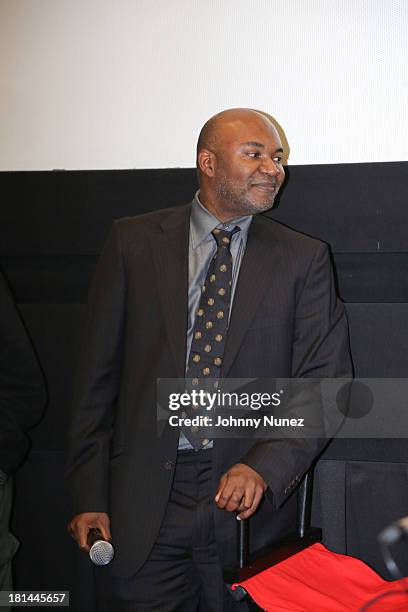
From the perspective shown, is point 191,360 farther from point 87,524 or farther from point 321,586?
point 321,586

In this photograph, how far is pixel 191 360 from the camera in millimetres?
2018

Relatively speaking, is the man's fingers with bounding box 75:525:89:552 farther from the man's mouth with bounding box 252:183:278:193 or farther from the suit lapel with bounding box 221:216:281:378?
the man's mouth with bounding box 252:183:278:193

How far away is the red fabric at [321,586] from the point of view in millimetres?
1584

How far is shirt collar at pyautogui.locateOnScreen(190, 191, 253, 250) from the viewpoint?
7.04ft

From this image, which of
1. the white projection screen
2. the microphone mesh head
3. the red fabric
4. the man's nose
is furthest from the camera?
the white projection screen

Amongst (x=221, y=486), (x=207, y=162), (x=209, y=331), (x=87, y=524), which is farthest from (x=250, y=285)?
(x=87, y=524)

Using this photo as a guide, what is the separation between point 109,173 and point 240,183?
0.72m

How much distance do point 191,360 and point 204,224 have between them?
0.40 metres

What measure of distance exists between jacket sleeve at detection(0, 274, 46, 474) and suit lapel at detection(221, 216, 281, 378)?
592mm

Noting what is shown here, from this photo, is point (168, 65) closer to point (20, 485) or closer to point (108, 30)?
point (108, 30)

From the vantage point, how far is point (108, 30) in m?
2.64

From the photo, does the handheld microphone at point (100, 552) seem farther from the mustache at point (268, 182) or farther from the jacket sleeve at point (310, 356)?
the mustache at point (268, 182)
